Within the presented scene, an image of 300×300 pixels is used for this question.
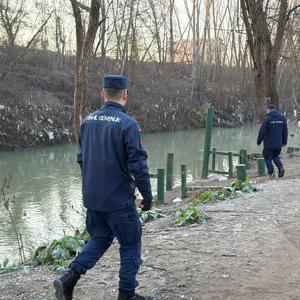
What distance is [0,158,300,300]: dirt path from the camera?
4551mm

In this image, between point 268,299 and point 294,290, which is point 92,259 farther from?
point 294,290

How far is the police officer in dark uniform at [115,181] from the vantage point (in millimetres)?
3904

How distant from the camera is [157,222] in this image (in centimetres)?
736

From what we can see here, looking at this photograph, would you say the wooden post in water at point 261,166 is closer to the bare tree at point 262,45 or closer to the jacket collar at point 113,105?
the bare tree at point 262,45

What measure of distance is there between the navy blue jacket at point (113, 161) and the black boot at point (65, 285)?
1.85ft

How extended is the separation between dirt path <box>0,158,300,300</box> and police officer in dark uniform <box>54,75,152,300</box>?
546 millimetres

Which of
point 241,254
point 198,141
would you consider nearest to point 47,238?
point 241,254

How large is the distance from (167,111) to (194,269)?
34.7 metres

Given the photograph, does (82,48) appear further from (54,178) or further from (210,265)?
(54,178)

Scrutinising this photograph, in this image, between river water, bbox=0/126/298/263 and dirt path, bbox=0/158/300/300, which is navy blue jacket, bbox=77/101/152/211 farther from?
river water, bbox=0/126/298/263

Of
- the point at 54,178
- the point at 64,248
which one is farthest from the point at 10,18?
the point at 64,248

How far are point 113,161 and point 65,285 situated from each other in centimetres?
106

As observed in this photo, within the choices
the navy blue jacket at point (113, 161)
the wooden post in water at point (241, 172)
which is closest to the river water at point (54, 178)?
the wooden post in water at point (241, 172)

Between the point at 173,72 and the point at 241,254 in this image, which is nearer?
the point at 241,254
